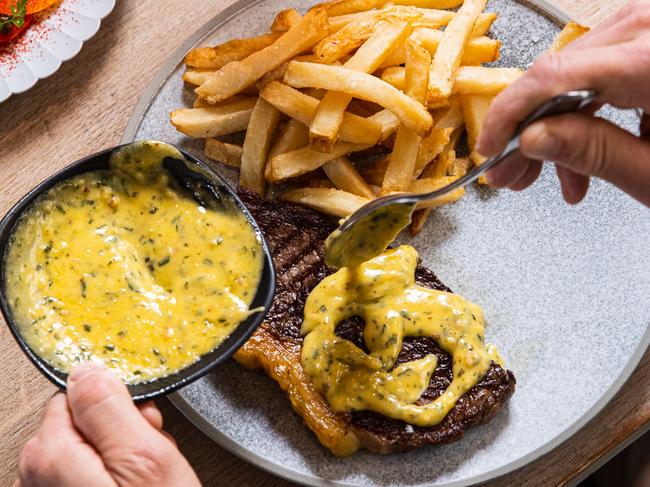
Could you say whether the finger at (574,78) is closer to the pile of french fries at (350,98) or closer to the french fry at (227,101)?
the pile of french fries at (350,98)

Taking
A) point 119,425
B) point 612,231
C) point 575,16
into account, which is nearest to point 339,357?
point 119,425

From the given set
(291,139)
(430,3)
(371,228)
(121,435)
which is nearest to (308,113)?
(291,139)

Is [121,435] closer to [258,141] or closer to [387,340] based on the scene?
[387,340]

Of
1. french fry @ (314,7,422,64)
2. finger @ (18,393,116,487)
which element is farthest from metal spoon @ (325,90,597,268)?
finger @ (18,393,116,487)

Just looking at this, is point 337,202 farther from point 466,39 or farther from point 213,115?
point 466,39

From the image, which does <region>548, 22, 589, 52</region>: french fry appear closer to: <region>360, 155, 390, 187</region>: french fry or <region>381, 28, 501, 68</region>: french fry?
<region>381, 28, 501, 68</region>: french fry

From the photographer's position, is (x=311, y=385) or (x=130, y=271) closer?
(x=130, y=271)
